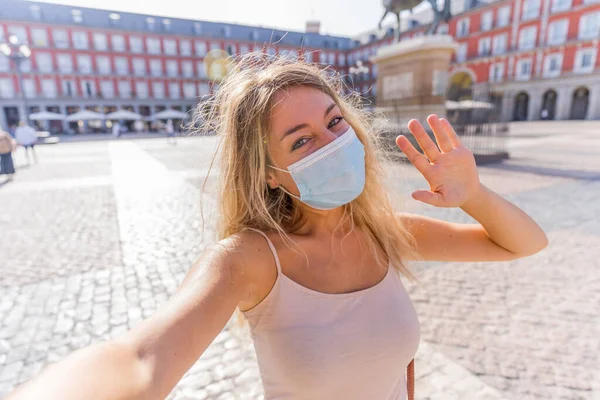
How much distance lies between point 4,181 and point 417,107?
13.3m

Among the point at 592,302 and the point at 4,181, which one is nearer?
the point at 592,302

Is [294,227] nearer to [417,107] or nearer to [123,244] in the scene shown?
[123,244]

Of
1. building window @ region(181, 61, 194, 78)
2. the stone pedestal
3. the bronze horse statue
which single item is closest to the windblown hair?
the stone pedestal

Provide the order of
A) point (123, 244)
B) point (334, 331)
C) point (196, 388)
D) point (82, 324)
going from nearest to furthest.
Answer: point (334, 331) < point (196, 388) < point (82, 324) < point (123, 244)

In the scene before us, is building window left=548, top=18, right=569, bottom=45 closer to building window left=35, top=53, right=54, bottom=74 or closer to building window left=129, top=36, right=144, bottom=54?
building window left=129, top=36, right=144, bottom=54

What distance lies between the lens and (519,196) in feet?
22.5

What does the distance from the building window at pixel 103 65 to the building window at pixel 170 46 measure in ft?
26.0

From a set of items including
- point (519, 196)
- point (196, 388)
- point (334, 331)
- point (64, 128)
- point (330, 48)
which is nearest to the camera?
point (334, 331)

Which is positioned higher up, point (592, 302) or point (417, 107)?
point (417, 107)

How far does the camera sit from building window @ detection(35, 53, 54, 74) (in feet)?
140

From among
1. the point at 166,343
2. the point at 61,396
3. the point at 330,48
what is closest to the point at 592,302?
the point at 166,343

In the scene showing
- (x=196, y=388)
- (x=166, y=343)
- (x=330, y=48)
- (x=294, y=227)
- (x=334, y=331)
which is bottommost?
(x=196, y=388)

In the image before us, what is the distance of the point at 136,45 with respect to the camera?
48000 mm

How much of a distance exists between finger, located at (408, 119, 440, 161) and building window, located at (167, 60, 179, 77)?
55.5 metres
